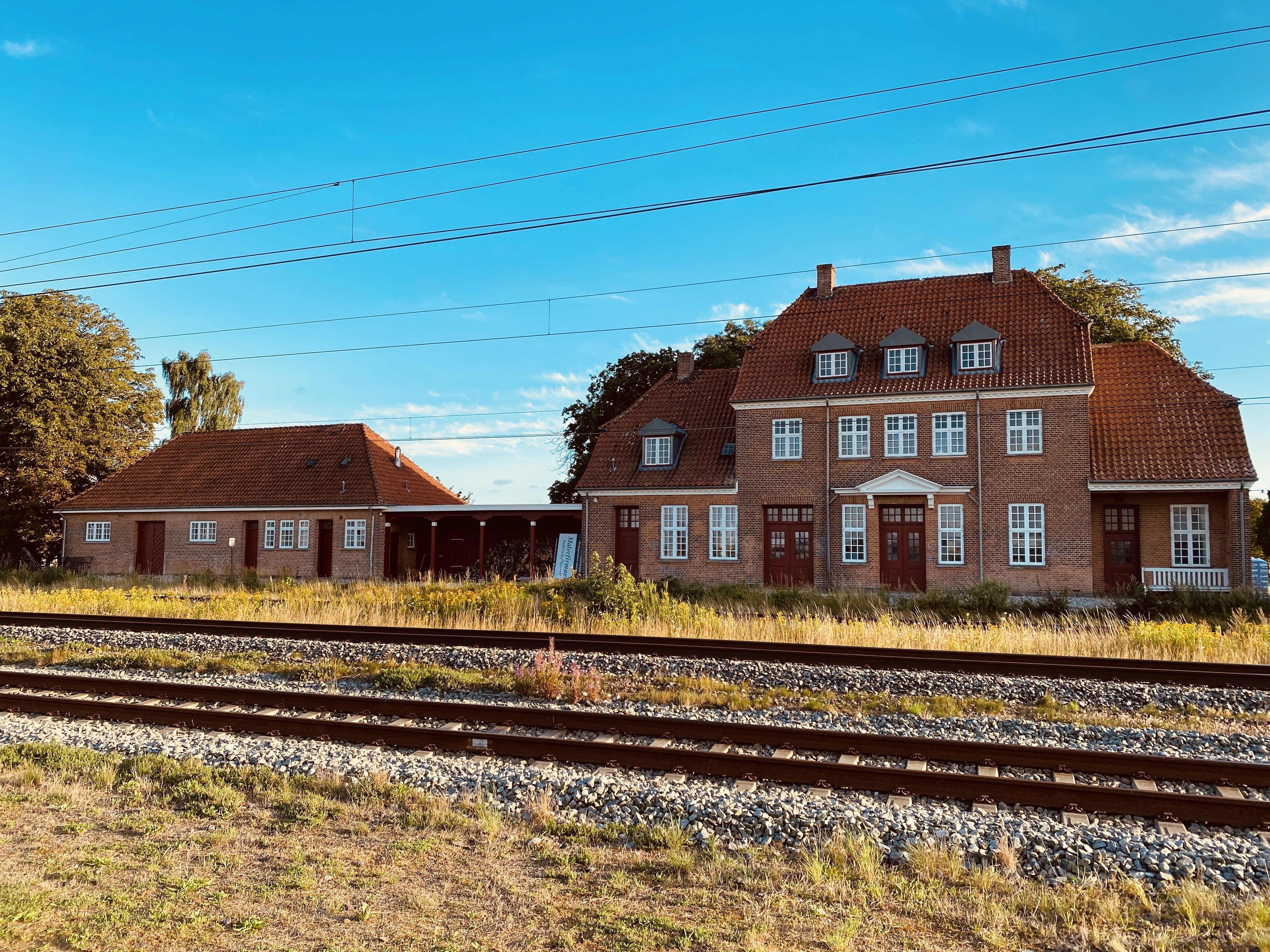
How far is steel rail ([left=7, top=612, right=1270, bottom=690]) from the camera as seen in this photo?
11609mm

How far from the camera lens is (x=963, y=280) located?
3075 cm

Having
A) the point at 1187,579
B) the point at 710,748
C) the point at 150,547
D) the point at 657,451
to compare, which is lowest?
the point at 710,748

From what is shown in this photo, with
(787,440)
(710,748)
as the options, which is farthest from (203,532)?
(710,748)

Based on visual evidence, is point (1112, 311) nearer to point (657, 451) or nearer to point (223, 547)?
point (657, 451)

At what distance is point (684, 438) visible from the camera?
32719 millimetres

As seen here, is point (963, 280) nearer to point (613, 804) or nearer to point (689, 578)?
point (689, 578)

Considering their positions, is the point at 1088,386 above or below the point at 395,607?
above

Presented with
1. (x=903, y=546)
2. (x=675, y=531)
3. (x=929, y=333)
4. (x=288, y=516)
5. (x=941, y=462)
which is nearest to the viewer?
(x=941, y=462)

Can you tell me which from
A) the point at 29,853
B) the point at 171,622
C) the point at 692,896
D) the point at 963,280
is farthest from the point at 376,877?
the point at 963,280

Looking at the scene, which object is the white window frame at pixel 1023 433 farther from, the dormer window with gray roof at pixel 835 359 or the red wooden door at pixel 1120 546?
the dormer window with gray roof at pixel 835 359

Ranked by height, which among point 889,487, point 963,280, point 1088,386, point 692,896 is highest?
point 963,280

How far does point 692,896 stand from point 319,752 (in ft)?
14.6

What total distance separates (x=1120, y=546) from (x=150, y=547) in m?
37.2

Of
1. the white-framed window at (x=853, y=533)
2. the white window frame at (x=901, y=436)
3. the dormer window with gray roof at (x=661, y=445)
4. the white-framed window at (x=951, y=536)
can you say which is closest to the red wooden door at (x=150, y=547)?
the dormer window with gray roof at (x=661, y=445)
